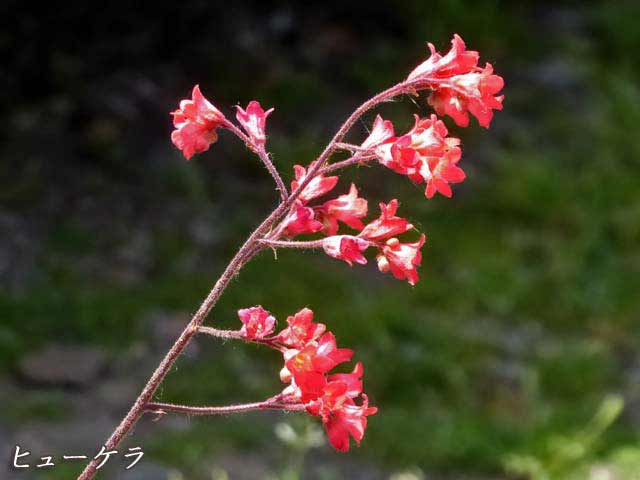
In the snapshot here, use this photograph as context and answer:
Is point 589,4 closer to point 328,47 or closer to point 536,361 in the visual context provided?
point 328,47

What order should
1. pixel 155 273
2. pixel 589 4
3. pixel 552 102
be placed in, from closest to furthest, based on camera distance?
pixel 155 273 → pixel 552 102 → pixel 589 4

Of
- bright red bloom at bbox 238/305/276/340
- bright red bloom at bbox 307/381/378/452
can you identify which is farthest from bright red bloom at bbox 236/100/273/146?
bright red bloom at bbox 307/381/378/452

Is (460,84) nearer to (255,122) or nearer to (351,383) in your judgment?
(255,122)

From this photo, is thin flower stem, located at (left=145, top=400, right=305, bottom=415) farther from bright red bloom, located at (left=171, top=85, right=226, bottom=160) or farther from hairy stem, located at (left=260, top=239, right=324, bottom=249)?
bright red bloom, located at (left=171, top=85, right=226, bottom=160)

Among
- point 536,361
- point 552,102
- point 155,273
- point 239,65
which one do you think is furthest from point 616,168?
point 155,273

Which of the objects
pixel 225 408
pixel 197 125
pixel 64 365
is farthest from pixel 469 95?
pixel 64 365
